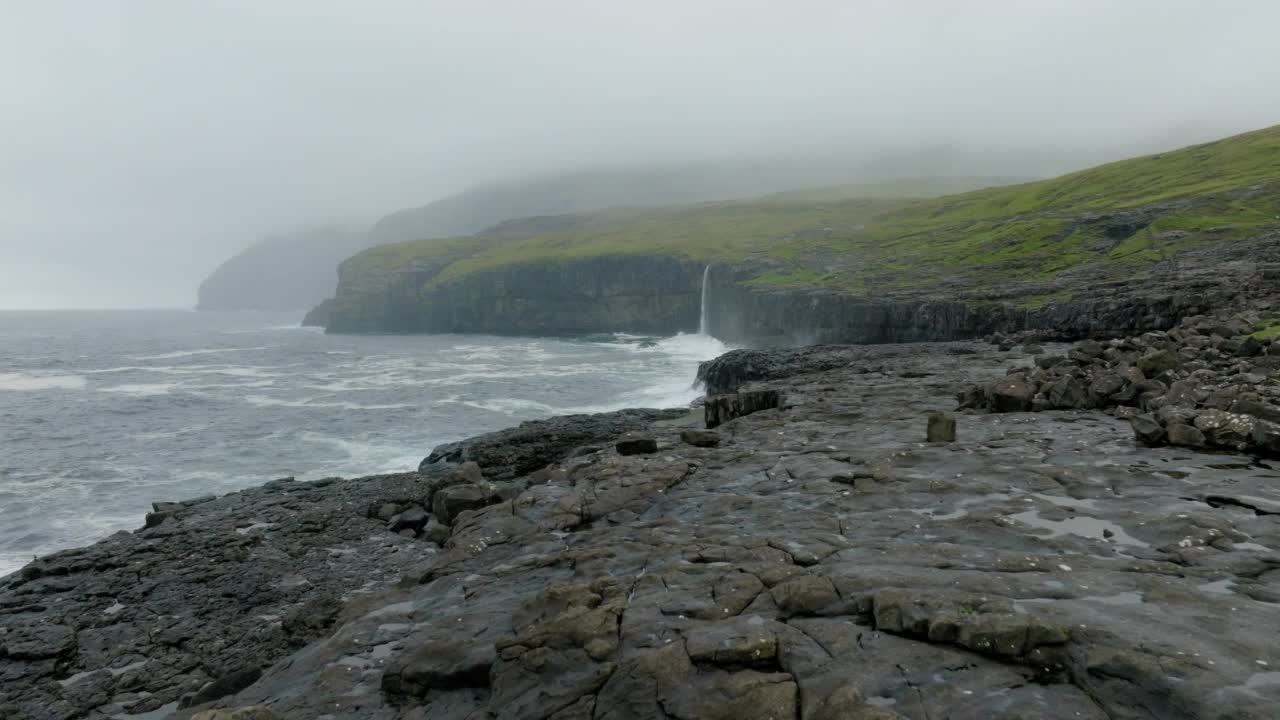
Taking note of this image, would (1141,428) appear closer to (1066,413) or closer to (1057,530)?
(1066,413)

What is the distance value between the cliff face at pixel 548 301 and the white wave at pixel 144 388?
289ft

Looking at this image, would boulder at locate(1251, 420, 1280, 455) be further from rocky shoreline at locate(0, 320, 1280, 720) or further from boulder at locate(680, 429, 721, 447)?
boulder at locate(680, 429, 721, 447)

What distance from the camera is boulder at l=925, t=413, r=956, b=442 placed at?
21.1 metres

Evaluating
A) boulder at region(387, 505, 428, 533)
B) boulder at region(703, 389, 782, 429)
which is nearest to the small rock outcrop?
boulder at region(703, 389, 782, 429)

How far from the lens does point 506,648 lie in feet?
36.9

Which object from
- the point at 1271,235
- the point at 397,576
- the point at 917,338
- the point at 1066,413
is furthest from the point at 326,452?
the point at 1271,235

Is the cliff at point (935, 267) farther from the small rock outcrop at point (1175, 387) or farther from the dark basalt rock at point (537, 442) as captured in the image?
the dark basalt rock at point (537, 442)

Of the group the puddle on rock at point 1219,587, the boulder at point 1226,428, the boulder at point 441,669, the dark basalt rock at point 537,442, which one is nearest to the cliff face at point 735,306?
the boulder at point 1226,428

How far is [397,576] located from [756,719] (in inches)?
584

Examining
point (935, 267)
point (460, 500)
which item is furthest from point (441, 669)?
point (935, 267)

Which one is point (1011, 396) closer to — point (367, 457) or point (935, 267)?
point (367, 457)

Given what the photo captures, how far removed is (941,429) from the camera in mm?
21156

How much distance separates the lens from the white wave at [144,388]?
259ft

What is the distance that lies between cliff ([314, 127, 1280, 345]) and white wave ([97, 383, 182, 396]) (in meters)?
76.2
